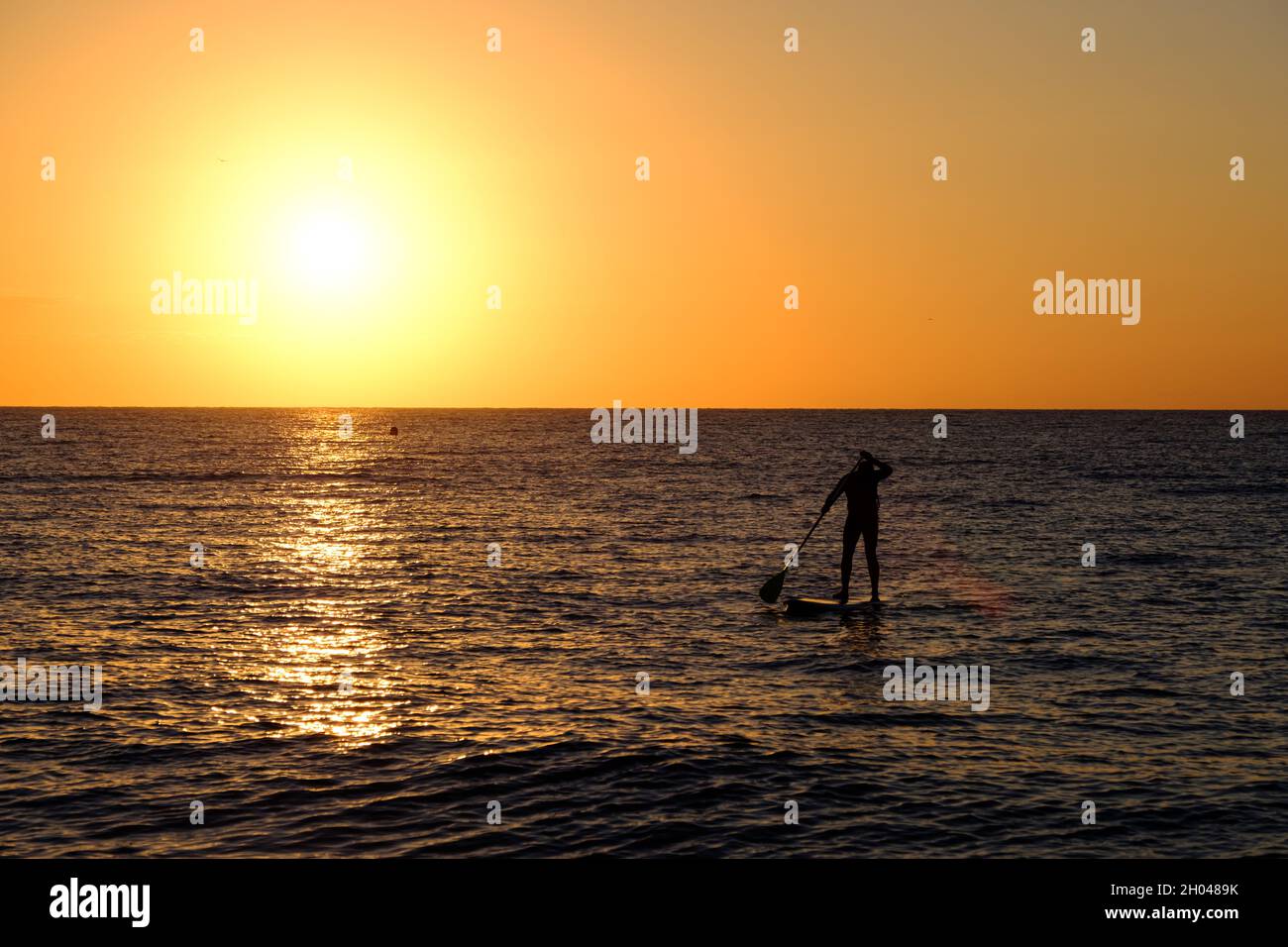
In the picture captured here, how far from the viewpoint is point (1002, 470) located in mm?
95125

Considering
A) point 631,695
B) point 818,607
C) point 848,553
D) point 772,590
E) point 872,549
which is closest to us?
point 631,695

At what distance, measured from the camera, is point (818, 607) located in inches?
1030

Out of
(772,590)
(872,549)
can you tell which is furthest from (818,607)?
(872,549)

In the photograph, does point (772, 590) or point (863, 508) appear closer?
point (863, 508)

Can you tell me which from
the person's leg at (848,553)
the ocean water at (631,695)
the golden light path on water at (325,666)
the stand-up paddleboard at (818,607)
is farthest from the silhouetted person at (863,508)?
the golden light path on water at (325,666)

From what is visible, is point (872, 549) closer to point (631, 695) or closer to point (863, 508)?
point (863, 508)

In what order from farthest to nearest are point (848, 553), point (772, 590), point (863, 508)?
point (772, 590) < point (848, 553) < point (863, 508)

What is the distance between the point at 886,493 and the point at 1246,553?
33943 mm

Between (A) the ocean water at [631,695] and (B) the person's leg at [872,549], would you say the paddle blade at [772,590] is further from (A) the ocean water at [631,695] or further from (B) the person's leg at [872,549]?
(B) the person's leg at [872,549]

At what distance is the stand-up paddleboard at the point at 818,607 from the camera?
85.6 feet

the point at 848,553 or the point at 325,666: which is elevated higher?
the point at 848,553

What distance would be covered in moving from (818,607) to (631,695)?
8.89 meters

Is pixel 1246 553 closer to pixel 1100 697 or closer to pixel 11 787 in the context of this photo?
pixel 1100 697
